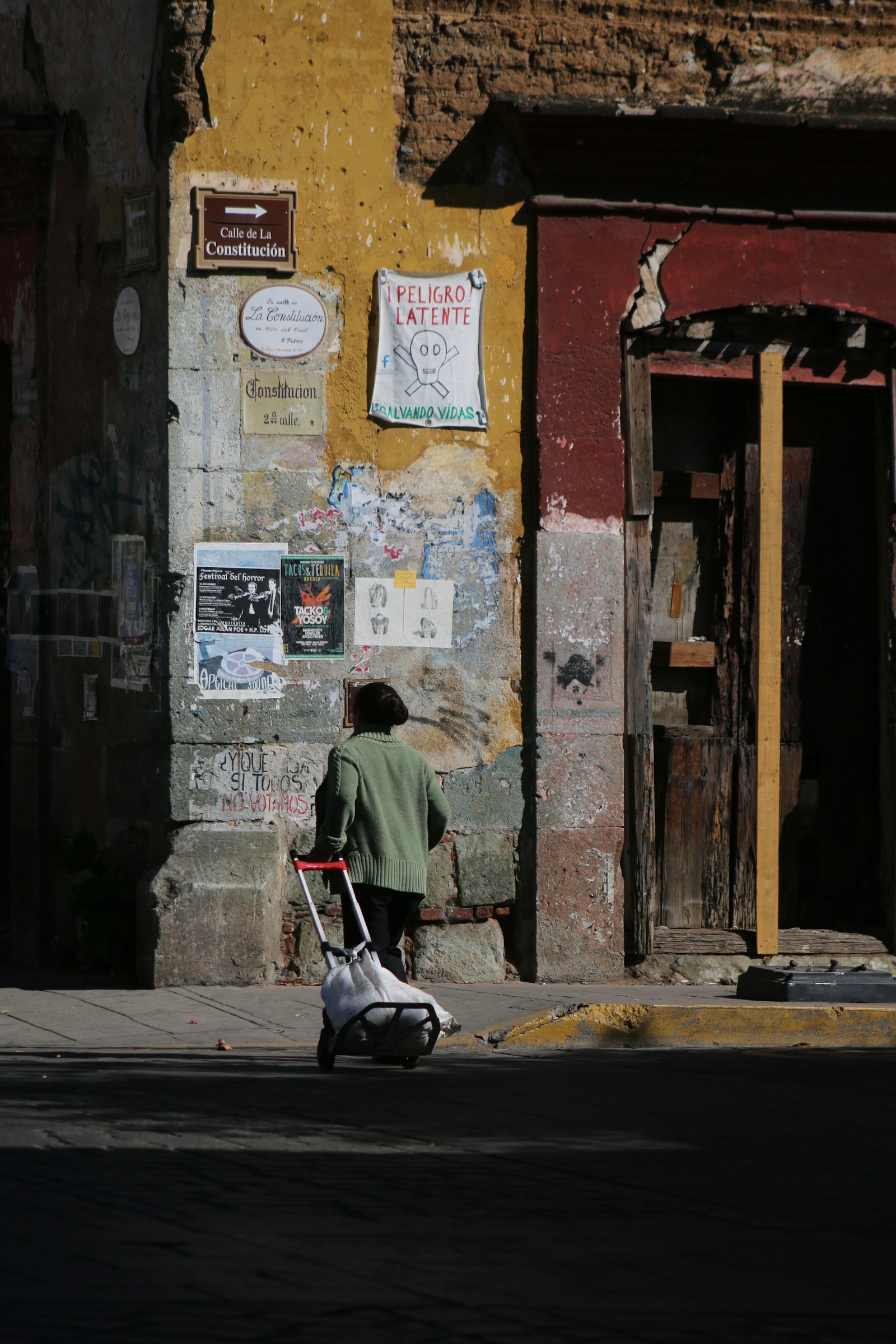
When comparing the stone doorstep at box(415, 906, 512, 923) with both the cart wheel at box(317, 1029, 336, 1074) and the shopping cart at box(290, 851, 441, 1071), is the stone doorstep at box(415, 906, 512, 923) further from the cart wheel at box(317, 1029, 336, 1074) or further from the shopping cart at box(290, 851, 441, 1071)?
the cart wheel at box(317, 1029, 336, 1074)

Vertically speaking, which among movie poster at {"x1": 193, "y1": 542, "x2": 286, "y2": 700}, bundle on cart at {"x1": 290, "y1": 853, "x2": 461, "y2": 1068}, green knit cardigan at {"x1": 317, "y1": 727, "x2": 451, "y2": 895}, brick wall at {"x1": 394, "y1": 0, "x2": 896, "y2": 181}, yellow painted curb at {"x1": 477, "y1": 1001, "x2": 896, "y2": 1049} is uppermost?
brick wall at {"x1": 394, "y1": 0, "x2": 896, "y2": 181}

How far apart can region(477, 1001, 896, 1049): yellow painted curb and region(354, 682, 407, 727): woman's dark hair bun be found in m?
1.53

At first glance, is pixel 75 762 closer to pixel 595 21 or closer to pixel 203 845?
pixel 203 845

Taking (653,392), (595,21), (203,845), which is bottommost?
(203,845)

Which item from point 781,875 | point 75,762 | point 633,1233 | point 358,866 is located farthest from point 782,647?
point 633,1233

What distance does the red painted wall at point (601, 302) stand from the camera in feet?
30.5

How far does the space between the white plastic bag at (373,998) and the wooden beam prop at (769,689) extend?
128 inches

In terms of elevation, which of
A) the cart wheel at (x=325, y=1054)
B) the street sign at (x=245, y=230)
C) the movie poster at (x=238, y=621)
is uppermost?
the street sign at (x=245, y=230)

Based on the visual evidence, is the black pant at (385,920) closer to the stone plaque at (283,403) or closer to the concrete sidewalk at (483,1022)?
the concrete sidewalk at (483,1022)

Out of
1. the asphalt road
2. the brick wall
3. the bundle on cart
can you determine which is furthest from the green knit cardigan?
the brick wall

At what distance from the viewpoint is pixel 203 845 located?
890cm

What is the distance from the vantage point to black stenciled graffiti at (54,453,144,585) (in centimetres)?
941

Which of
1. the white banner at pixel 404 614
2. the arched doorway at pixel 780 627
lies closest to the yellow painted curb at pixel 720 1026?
the arched doorway at pixel 780 627

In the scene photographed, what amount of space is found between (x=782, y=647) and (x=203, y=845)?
136 inches
